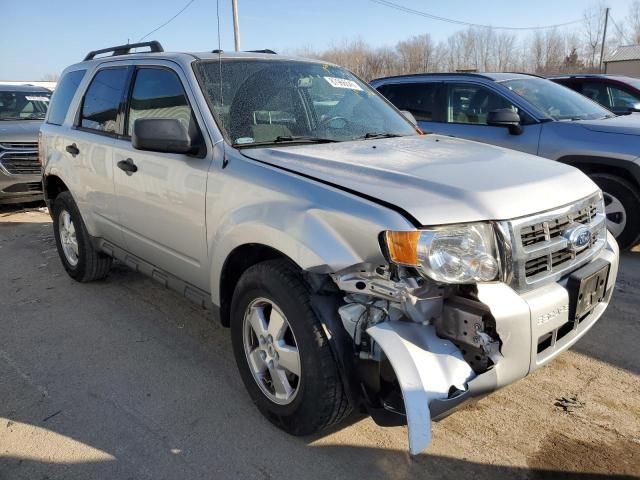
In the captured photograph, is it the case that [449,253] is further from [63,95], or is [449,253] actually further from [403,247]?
[63,95]

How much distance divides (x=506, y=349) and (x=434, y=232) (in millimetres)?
538

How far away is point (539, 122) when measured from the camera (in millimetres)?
5758

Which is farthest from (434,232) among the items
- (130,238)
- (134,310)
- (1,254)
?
(1,254)

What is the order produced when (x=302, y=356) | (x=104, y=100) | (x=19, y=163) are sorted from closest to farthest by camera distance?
(x=302, y=356), (x=104, y=100), (x=19, y=163)

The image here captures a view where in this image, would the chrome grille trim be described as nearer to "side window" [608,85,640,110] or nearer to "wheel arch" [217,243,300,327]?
"wheel arch" [217,243,300,327]

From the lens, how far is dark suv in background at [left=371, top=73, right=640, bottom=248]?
17.3ft

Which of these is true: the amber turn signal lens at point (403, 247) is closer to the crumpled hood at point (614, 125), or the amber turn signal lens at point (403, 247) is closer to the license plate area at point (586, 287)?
the license plate area at point (586, 287)

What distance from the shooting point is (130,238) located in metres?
3.99

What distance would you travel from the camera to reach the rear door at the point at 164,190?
317 centimetres

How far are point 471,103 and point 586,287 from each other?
4.39 metres

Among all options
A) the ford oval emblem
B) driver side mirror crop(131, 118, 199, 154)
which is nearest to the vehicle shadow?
the ford oval emblem

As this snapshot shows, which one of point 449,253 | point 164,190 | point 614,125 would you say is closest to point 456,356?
point 449,253

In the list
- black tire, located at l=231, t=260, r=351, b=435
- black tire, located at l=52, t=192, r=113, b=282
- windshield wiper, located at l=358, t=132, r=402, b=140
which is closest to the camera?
black tire, located at l=231, t=260, r=351, b=435

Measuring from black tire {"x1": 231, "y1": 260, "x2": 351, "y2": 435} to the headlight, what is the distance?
0.53 meters
